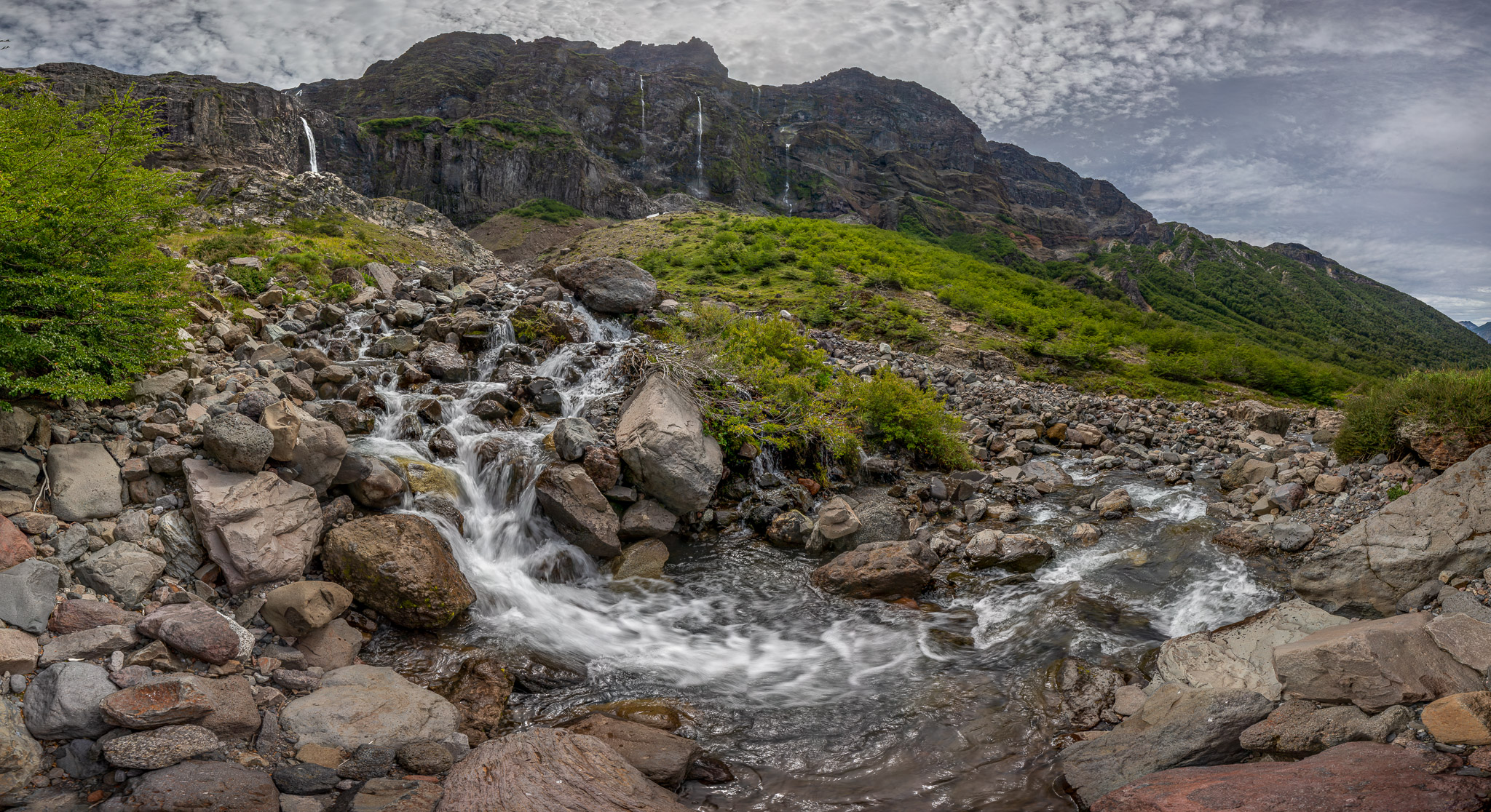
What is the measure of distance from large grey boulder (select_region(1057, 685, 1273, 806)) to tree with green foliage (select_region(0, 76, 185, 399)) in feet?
34.0

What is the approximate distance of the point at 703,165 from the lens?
11931 centimetres

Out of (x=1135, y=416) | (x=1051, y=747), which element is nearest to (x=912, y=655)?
(x=1051, y=747)

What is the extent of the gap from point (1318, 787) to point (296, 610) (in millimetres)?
8579

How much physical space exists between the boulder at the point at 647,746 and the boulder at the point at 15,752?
369cm

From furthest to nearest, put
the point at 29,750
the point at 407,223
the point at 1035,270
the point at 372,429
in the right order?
the point at 1035,270 → the point at 407,223 → the point at 372,429 → the point at 29,750

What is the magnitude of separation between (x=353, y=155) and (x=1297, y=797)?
10701 cm

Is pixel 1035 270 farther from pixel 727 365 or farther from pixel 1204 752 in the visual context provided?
pixel 1204 752

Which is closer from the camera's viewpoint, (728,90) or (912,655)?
(912,655)

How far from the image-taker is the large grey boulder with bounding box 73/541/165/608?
561cm

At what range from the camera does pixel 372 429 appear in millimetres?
10273

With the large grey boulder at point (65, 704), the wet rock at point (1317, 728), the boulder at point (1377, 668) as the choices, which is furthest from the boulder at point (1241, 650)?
the large grey boulder at point (65, 704)

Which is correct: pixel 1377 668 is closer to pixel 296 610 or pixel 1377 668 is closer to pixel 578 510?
pixel 578 510

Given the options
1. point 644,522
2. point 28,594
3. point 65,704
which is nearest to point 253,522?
point 28,594

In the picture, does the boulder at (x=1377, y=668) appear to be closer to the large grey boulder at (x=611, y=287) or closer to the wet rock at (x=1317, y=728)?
the wet rock at (x=1317, y=728)
